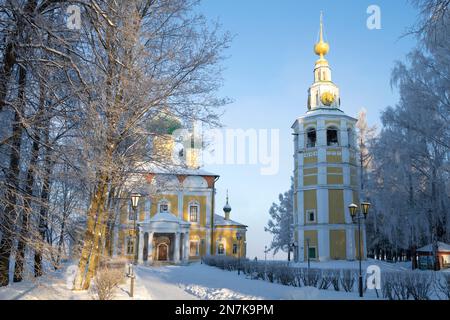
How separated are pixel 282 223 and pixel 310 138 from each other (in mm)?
15077

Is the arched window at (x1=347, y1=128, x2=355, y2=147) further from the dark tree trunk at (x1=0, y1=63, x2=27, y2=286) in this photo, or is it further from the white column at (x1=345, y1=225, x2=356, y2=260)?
the dark tree trunk at (x1=0, y1=63, x2=27, y2=286)

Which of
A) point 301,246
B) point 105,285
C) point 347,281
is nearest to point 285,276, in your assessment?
point 347,281

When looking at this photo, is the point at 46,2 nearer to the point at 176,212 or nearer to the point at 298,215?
the point at 298,215

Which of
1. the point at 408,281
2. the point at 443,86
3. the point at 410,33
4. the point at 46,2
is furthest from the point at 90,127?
the point at 443,86

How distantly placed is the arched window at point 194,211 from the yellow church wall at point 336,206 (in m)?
13.5

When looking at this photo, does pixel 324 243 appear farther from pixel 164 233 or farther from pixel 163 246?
pixel 163 246

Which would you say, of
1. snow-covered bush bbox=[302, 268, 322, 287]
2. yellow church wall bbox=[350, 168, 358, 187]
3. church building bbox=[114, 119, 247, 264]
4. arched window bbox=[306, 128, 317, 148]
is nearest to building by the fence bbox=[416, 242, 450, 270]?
yellow church wall bbox=[350, 168, 358, 187]

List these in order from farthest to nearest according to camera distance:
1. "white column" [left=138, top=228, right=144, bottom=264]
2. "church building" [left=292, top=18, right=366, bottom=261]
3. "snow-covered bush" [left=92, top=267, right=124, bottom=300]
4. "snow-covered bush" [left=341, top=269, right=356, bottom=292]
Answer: "white column" [left=138, top=228, right=144, bottom=264] → "church building" [left=292, top=18, right=366, bottom=261] → "snow-covered bush" [left=341, top=269, right=356, bottom=292] → "snow-covered bush" [left=92, top=267, right=124, bottom=300]

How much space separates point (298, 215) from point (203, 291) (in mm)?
23515

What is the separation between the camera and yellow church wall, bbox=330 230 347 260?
113 feet

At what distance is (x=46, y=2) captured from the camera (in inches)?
362

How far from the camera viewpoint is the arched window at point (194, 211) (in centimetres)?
4233

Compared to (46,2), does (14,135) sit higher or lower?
lower

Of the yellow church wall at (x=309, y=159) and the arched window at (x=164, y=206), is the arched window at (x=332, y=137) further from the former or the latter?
the arched window at (x=164, y=206)
